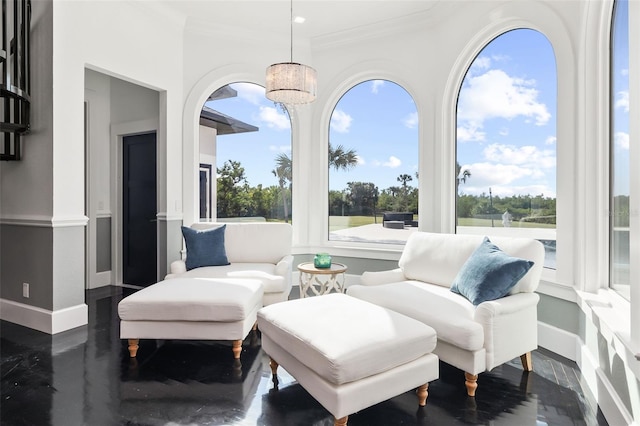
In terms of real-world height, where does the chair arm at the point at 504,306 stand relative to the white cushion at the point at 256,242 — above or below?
below

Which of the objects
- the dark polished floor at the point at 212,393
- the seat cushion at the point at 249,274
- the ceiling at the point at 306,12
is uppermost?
the ceiling at the point at 306,12

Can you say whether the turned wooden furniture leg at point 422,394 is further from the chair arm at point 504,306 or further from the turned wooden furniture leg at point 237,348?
the turned wooden furniture leg at point 237,348

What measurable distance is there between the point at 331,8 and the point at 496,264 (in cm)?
310

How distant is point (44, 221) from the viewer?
123 inches

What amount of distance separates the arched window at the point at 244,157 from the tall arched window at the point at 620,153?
332cm

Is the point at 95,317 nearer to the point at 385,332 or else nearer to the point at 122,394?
the point at 122,394

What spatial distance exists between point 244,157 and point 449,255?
2.84 meters

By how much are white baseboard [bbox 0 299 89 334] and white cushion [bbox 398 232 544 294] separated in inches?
114

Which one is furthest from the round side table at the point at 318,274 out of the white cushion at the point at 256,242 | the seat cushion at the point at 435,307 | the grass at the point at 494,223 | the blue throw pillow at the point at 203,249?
the grass at the point at 494,223

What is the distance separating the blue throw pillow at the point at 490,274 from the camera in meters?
2.31

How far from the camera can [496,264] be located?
7.84ft

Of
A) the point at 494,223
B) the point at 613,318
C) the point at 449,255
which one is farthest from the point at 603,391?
the point at 494,223

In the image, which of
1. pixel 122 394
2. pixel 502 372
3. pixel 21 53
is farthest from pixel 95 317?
pixel 502 372

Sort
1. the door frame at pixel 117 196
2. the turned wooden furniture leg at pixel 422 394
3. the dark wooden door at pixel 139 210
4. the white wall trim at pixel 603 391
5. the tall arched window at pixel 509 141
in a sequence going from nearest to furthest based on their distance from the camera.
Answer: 1. the white wall trim at pixel 603 391
2. the turned wooden furniture leg at pixel 422 394
3. the tall arched window at pixel 509 141
4. the dark wooden door at pixel 139 210
5. the door frame at pixel 117 196
